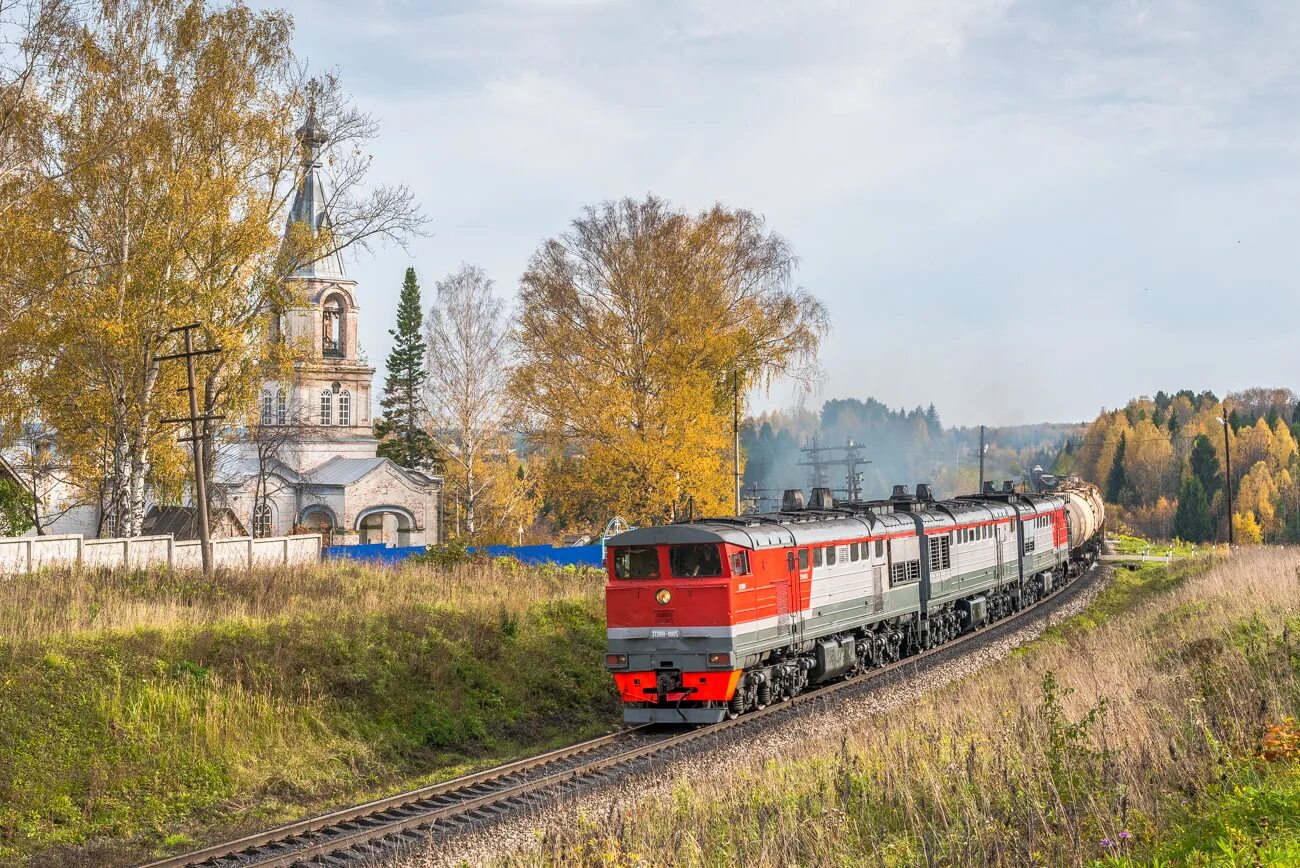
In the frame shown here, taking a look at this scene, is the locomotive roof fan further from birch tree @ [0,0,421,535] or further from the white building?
the white building

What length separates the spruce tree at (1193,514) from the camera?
109m

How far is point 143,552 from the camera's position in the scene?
26312 mm

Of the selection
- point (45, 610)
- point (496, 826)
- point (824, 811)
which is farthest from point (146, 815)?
point (824, 811)

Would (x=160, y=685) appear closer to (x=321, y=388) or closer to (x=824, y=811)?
(x=824, y=811)

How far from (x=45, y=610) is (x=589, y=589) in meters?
11.8

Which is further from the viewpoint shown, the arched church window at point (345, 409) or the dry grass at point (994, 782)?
the arched church window at point (345, 409)

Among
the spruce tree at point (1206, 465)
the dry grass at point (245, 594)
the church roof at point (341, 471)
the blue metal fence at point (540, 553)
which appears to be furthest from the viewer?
the spruce tree at point (1206, 465)

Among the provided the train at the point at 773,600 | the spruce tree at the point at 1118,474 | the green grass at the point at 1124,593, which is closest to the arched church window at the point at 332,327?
the green grass at the point at 1124,593

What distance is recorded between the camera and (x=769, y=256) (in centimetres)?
4519

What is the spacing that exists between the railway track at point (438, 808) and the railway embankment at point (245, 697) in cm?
123

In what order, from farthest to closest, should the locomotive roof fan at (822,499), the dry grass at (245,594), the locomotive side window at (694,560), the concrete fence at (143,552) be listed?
1. the locomotive roof fan at (822,499)
2. the concrete fence at (143,552)
3. the dry grass at (245,594)
4. the locomotive side window at (694,560)

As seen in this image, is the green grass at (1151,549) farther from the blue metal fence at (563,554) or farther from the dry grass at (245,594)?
the dry grass at (245,594)

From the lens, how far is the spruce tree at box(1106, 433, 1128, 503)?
431 ft

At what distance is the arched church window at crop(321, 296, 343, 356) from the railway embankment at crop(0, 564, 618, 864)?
1624 inches
